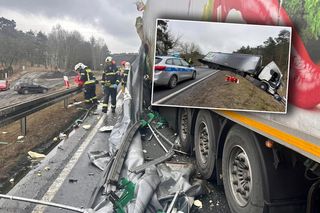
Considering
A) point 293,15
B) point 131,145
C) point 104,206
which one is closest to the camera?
point 293,15

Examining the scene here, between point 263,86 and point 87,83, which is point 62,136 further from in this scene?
point 263,86

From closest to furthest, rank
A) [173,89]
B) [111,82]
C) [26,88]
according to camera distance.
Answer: [173,89], [111,82], [26,88]

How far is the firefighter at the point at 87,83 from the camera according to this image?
41.0ft

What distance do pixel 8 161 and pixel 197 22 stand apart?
476cm

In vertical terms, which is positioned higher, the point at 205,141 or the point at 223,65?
the point at 223,65

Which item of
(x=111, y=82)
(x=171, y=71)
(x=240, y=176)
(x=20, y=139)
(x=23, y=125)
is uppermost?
(x=171, y=71)

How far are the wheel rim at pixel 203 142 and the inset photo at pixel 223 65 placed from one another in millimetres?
2319

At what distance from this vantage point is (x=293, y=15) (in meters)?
2.01

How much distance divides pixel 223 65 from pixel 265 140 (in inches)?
38.3

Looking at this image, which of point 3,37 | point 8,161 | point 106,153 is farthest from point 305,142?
point 3,37

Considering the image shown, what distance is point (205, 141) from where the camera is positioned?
5.00 meters

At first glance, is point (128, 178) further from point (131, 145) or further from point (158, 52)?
point (158, 52)

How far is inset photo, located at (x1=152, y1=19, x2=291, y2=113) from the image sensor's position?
208 centimetres

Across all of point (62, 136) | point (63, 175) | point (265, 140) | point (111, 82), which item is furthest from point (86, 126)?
point (265, 140)
